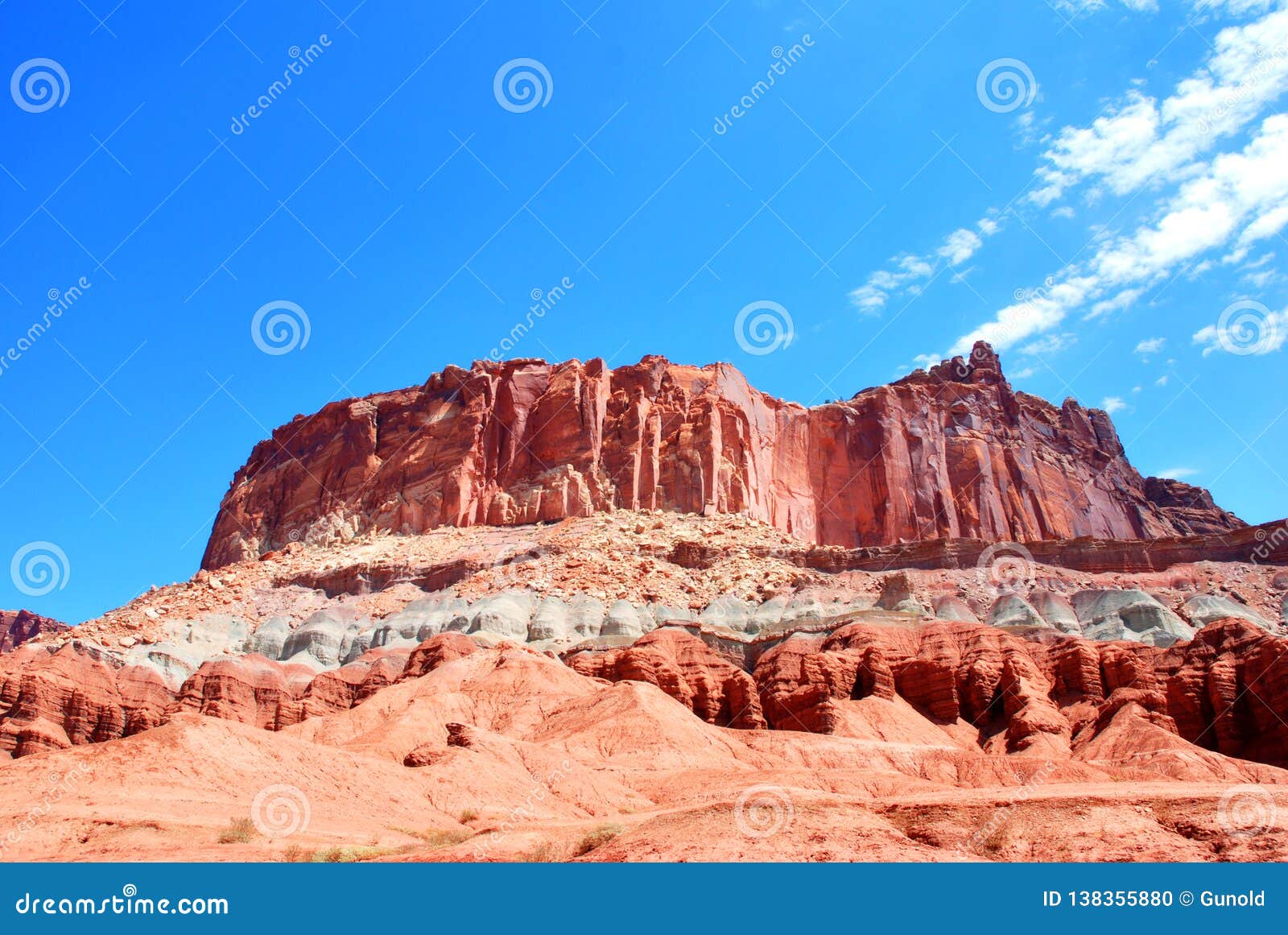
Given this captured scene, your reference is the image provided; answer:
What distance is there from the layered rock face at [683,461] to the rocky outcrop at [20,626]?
6789 centimetres

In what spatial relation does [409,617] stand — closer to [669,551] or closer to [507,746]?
[669,551]

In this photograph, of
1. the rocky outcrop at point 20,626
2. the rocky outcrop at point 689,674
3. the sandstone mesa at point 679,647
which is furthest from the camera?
the rocky outcrop at point 20,626

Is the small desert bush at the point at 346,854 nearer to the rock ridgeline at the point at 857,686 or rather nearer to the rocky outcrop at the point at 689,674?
the rock ridgeline at the point at 857,686

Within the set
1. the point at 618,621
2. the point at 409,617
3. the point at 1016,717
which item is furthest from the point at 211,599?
the point at 1016,717

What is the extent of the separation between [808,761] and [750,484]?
59.7 metres

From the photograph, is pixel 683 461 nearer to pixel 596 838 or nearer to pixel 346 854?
pixel 596 838

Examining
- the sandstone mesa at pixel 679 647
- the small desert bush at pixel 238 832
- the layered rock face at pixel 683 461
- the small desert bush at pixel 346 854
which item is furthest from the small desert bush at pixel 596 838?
Answer: the layered rock face at pixel 683 461

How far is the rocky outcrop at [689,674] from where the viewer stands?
51.6 metres

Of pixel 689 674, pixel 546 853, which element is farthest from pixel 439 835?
pixel 689 674

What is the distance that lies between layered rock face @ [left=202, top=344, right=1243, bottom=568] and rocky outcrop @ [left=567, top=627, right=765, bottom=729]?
38637mm

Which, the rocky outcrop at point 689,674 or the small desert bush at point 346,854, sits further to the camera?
the rocky outcrop at point 689,674

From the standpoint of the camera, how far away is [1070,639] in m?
54.5

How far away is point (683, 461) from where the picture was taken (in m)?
98.8

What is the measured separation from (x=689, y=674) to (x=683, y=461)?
4635 cm
